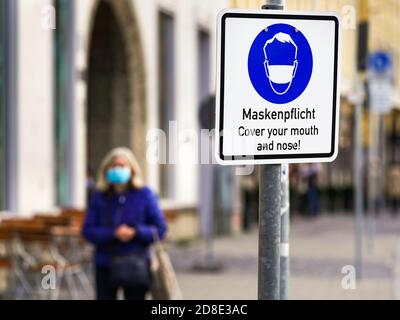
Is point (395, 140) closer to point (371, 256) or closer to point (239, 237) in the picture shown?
point (239, 237)

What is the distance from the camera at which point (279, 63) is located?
174 inches

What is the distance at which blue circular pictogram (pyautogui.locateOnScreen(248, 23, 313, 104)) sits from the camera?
439cm

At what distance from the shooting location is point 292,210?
32281 millimetres

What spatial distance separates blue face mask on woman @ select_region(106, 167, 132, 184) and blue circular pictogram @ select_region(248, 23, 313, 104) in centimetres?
393

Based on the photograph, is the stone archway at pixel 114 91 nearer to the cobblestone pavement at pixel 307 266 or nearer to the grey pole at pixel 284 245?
the cobblestone pavement at pixel 307 266

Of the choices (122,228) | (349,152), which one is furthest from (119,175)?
(349,152)

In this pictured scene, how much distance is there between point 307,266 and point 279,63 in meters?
12.3

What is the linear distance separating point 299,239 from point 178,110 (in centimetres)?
413

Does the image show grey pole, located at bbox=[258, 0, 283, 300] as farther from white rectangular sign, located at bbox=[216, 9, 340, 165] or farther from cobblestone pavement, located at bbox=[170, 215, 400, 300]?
cobblestone pavement, located at bbox=[170, 215, 400, 300]

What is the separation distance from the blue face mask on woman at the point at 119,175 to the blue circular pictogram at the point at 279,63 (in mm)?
3931

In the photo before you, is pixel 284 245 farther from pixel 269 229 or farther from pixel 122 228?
pixel 122 228

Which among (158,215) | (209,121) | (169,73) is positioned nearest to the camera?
(158,215)

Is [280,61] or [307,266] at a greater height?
[280,61]
